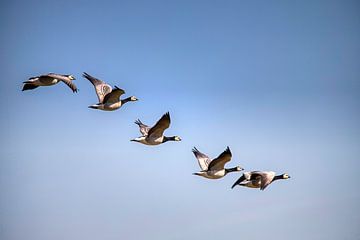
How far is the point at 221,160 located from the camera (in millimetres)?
15633

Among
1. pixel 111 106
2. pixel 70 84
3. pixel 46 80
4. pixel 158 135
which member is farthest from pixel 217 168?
pixel 46 80

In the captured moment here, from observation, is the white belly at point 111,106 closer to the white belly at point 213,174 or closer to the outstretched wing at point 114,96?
the outstretched wing at point 114,96

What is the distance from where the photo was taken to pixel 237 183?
15.4 metres

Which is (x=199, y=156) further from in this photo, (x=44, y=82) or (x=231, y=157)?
(x=44, y=82)

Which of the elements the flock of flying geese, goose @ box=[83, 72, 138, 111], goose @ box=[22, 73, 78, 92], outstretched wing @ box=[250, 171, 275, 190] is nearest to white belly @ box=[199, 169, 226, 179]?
the flock of flying geese

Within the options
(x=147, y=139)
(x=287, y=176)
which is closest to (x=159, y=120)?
(x=147, y=139)

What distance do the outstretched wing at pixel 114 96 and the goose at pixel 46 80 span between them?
121 centimetres

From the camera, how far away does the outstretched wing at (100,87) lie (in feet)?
53.2

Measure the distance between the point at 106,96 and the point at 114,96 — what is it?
0.25 meters

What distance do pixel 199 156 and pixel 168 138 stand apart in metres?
1.68

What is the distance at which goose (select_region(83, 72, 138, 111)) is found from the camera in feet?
51.6

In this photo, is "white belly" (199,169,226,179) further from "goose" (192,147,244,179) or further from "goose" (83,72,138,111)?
"goose" (83,72,138,111)

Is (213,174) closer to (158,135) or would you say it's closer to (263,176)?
(263,176)

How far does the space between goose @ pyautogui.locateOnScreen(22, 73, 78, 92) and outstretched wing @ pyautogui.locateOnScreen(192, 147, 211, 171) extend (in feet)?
16.8
